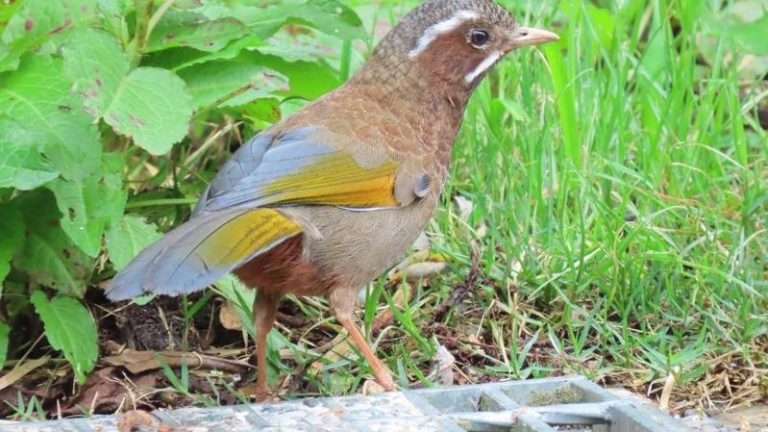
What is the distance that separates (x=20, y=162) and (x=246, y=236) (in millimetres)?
676

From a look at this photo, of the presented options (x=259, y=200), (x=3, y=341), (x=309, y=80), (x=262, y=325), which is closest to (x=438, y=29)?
(x=309, y=80)

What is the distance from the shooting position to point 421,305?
193 inches

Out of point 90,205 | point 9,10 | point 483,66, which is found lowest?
point 90,205

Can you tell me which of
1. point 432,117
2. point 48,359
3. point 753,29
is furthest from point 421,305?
point 753,29

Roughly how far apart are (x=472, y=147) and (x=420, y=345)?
1278mm

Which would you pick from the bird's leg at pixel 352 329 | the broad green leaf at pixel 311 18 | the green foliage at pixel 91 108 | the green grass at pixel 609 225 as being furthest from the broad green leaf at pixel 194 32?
the green grass at pixel 609 225

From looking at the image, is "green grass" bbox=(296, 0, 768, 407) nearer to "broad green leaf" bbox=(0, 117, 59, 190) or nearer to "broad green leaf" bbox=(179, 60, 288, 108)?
"broad green leaf" bbox=(179, 60, 288, 108)

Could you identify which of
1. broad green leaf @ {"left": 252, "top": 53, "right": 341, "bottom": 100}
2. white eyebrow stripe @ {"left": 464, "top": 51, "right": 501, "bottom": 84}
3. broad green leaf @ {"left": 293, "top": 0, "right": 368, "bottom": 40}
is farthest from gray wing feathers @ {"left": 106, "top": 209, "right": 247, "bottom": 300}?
broad green leaf @ {"left": 252, "top": 53, "right": 341, "bottom": 100}

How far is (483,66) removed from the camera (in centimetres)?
479

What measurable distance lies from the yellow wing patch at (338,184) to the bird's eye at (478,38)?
0.64 meters

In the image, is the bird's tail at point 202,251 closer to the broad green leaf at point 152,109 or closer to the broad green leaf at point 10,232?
the broad green leaf at point 152,109

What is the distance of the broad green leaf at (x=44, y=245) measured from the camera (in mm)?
4277

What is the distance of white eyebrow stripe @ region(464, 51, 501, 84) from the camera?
4766mm

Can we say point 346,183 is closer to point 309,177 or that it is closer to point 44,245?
point 309,177
